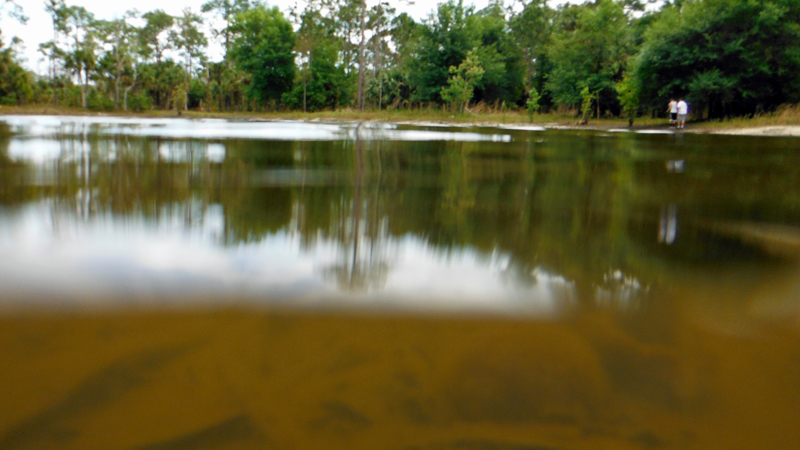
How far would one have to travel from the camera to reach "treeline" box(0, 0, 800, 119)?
79.0 feet

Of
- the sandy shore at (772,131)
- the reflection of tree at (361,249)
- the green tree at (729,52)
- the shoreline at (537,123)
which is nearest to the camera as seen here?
the reflection of tree at (361,249)

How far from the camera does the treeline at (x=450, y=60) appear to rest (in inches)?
949

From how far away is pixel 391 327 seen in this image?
61.6 inches

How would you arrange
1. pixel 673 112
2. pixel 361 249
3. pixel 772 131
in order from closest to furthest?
1. pixel 361 249
2. pixel 772 131
3. pixel 673 112

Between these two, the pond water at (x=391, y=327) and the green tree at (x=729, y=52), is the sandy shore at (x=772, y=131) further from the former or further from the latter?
the pond water at (x=391, y=327)

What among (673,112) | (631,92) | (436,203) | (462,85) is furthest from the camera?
(462,85)

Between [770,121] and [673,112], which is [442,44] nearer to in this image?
[673,112]

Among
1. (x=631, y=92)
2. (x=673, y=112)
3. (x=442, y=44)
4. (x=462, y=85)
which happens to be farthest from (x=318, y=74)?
(x=673, y=112)

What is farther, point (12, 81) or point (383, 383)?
point (12, 81)

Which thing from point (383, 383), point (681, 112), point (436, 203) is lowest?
point (383, 383)

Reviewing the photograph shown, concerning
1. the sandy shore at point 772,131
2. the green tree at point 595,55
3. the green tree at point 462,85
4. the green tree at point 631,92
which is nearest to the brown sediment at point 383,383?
the sandy shore at point 772,131

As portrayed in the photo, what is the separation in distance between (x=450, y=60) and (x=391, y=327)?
39.4 meters

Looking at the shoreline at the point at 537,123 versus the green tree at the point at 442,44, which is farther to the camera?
the green tree at the point at 442,44

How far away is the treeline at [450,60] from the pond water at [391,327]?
79.0 ft
